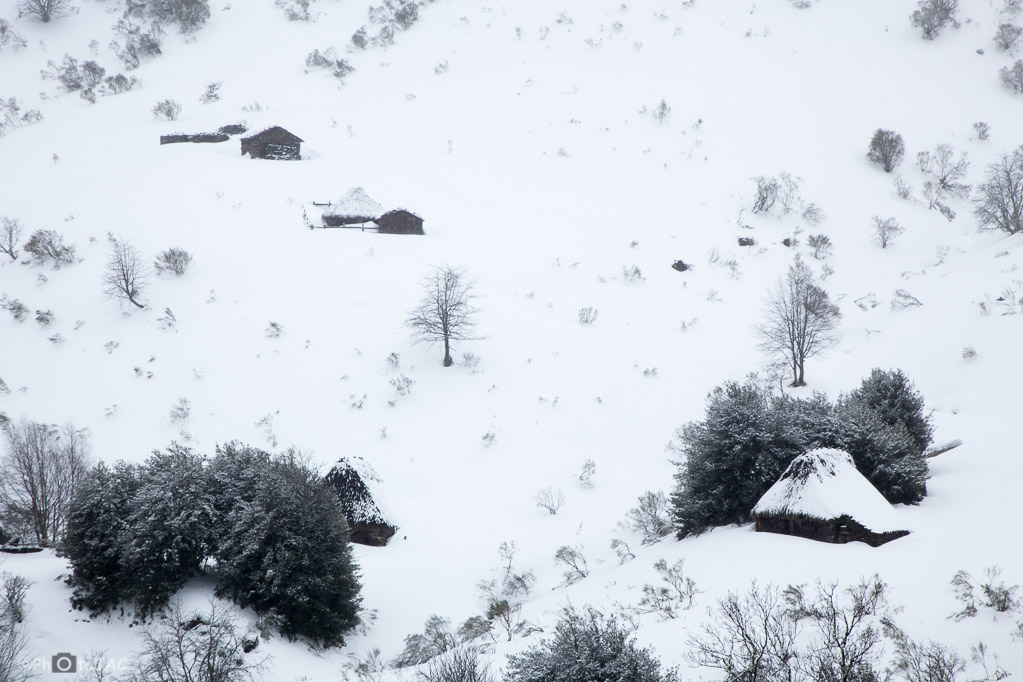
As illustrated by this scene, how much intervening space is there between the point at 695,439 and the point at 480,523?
941 centimetres

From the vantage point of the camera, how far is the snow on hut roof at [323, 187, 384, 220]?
A: 4394 centimetres

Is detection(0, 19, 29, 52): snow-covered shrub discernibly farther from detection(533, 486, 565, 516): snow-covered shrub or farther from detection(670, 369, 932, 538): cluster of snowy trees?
detection(670, 369, 932, 538): cluster of snowy trees

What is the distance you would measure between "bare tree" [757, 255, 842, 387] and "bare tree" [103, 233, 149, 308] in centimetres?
3575

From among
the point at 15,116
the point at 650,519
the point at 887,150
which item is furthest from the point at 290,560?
the point at 15,116

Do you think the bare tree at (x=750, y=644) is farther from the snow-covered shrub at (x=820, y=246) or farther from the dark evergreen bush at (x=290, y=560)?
the snow-covered shrub at (x=820, y=246)

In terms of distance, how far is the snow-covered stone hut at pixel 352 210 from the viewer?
4381 cm

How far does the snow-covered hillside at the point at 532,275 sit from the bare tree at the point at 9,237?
267 centimetres

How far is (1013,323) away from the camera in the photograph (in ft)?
89.3

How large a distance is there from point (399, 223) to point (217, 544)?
31703 millimetres

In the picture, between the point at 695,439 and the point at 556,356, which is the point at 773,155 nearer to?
the point at 556,356

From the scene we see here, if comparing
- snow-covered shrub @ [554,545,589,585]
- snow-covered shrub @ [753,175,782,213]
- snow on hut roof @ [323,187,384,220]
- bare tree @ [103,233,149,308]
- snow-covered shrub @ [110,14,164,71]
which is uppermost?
snow-covered shrub @ [110,14,164,71]

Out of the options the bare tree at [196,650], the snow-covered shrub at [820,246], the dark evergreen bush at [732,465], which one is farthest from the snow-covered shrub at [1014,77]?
the bare tree at [196,650]

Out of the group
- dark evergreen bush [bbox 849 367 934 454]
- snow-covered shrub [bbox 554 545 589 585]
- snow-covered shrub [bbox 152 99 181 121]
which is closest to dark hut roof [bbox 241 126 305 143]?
snow-covered shrub [bbox 152 99 181 121]

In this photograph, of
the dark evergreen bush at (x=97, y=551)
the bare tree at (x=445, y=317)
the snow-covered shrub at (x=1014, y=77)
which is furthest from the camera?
the snow-covered shrub at (x=1014, y=77)
